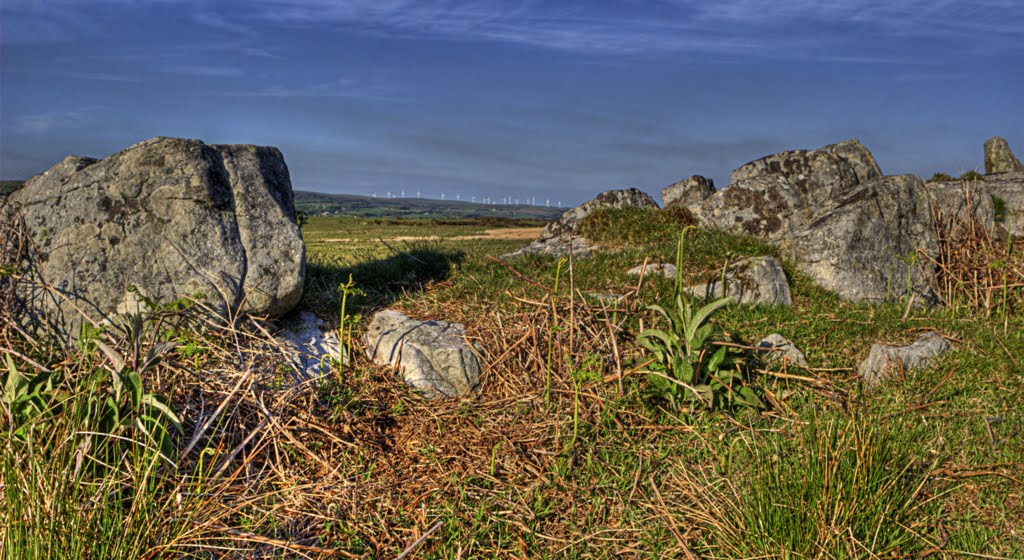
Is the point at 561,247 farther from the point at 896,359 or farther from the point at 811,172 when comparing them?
the point at 896,359

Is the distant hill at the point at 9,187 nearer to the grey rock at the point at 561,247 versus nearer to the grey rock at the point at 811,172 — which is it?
the grey rock at the point at 561,247

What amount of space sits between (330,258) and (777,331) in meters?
5.87

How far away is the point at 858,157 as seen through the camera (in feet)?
44.0

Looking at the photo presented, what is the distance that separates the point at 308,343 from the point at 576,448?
2.85 meters

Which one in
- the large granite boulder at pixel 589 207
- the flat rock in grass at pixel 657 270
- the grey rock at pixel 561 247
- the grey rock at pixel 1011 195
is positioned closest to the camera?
the flat rock in grass at pixel 657 270

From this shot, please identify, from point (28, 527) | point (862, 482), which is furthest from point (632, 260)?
point (28, 527)

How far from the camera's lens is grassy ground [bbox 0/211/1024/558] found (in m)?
3.77

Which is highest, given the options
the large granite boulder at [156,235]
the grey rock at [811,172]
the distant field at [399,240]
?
the grey rock at [811,172]

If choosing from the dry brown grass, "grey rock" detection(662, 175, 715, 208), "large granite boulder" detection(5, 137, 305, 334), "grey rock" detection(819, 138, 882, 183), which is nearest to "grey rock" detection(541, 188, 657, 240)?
"grey rock" detection(662, 175, 715, 208)

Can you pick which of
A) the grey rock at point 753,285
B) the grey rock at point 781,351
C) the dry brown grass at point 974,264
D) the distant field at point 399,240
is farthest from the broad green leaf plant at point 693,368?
the dry brown grass at point 974,264

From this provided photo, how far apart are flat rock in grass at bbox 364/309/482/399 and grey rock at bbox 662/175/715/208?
9670mm

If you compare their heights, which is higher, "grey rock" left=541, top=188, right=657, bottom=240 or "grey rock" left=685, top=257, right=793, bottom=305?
"grey rock" left=541, top=188, right=657, bottom=240

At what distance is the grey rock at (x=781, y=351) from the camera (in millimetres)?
6160

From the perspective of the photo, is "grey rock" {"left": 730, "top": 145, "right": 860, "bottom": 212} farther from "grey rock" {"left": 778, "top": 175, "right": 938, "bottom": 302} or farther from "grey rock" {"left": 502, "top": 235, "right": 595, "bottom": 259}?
"grey rock" {"left": 502, "top": 235, "right": 595, "bottom": 259}
